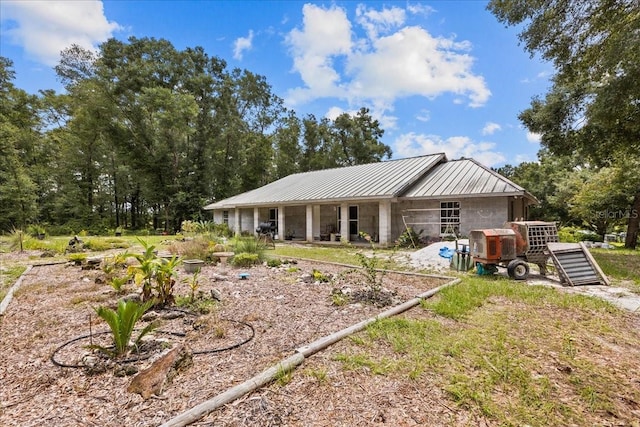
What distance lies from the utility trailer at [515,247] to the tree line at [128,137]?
23.0 meters

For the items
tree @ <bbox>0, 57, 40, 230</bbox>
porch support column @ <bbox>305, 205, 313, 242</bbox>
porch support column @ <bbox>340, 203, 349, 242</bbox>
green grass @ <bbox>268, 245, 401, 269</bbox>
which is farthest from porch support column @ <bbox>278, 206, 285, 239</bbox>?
tree @ <bbox>0, 57, 40, 230</bbox>

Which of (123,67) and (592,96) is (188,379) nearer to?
(592,96)

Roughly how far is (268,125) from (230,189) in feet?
32.6

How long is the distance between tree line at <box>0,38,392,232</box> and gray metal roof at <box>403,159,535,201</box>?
18.9m

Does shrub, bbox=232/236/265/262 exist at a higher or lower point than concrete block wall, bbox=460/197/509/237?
lower

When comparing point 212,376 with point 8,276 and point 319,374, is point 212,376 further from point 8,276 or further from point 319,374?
point 8,276

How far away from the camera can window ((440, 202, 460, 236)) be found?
1304cm

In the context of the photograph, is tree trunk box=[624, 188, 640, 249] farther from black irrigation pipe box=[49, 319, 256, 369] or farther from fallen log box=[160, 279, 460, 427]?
black irrigation pipe box=[49, 319, 256, 369]

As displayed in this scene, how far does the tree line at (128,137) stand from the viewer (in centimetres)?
2405

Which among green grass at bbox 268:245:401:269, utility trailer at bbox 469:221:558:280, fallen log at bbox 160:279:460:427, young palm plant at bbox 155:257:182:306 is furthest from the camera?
green grass at bbox 268:245:401:269

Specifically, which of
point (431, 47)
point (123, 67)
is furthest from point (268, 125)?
point (431, 47)

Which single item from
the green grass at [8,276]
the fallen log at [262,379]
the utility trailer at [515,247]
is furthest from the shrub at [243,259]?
the utility trailer at [515,247]

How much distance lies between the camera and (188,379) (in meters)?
2.56

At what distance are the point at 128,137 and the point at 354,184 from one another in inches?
848
